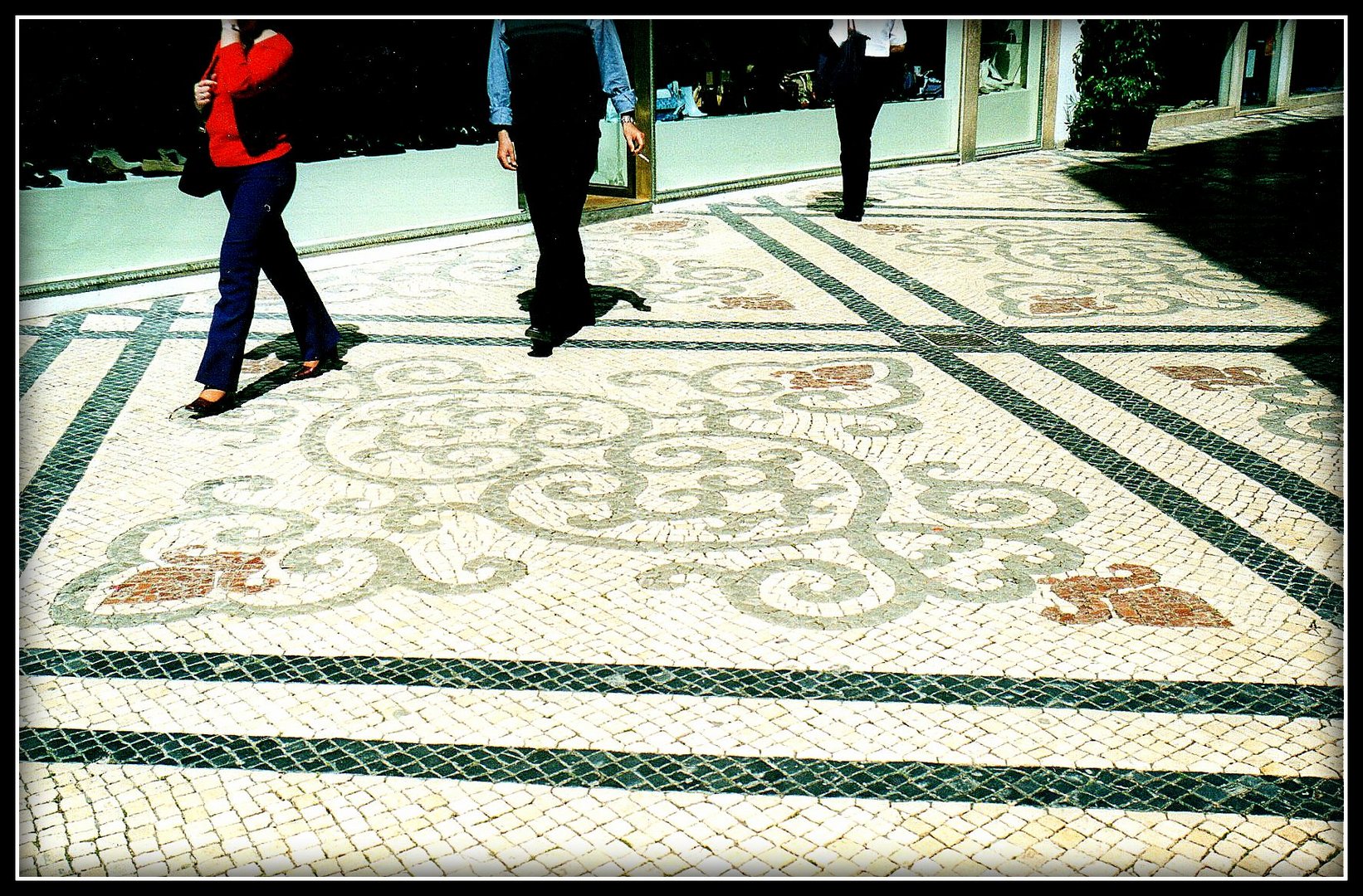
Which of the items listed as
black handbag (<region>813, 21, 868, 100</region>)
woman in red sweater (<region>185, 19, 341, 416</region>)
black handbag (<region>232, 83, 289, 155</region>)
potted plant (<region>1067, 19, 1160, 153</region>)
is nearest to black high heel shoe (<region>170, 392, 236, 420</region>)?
woman in red sweater (<region>185, 19, 341, 416</region>)

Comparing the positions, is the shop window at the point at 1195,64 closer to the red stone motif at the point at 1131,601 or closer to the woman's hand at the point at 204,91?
the woman's hand at the point at 204,91

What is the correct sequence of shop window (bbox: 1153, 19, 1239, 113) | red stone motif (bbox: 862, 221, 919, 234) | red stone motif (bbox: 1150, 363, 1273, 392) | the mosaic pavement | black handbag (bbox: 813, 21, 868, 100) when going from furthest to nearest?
shop window (bbox: 1153, 19, 1239, 113) → red stone motif (bbox: 862, 221, 919, 234) → black handbag (bbox: 813, 21, 868, 100) → red stone motif (bbox: 1150, 363, 1273, 392) → the mosaic pavement

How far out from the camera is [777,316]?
4.78 metres

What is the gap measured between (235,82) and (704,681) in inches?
87.9

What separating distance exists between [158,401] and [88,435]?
0.31 meters

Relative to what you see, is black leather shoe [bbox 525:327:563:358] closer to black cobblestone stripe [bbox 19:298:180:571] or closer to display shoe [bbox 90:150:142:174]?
black cobblestone stripe [bbox 19:298:180:571]

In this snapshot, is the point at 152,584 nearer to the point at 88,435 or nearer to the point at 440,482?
the point at 440,482

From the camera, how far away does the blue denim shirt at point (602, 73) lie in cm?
404

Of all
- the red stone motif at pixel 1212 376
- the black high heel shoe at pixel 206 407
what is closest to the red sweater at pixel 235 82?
the black high heel shoe at pixel 206 407


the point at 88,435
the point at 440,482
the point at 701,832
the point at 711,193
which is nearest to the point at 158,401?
the point at 88,435

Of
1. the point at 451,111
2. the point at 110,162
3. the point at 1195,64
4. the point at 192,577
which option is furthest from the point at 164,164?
the point at 1195,64

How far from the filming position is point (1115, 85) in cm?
1013

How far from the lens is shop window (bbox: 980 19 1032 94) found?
32.8 ft

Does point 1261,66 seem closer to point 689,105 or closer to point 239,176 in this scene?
point 689,105
